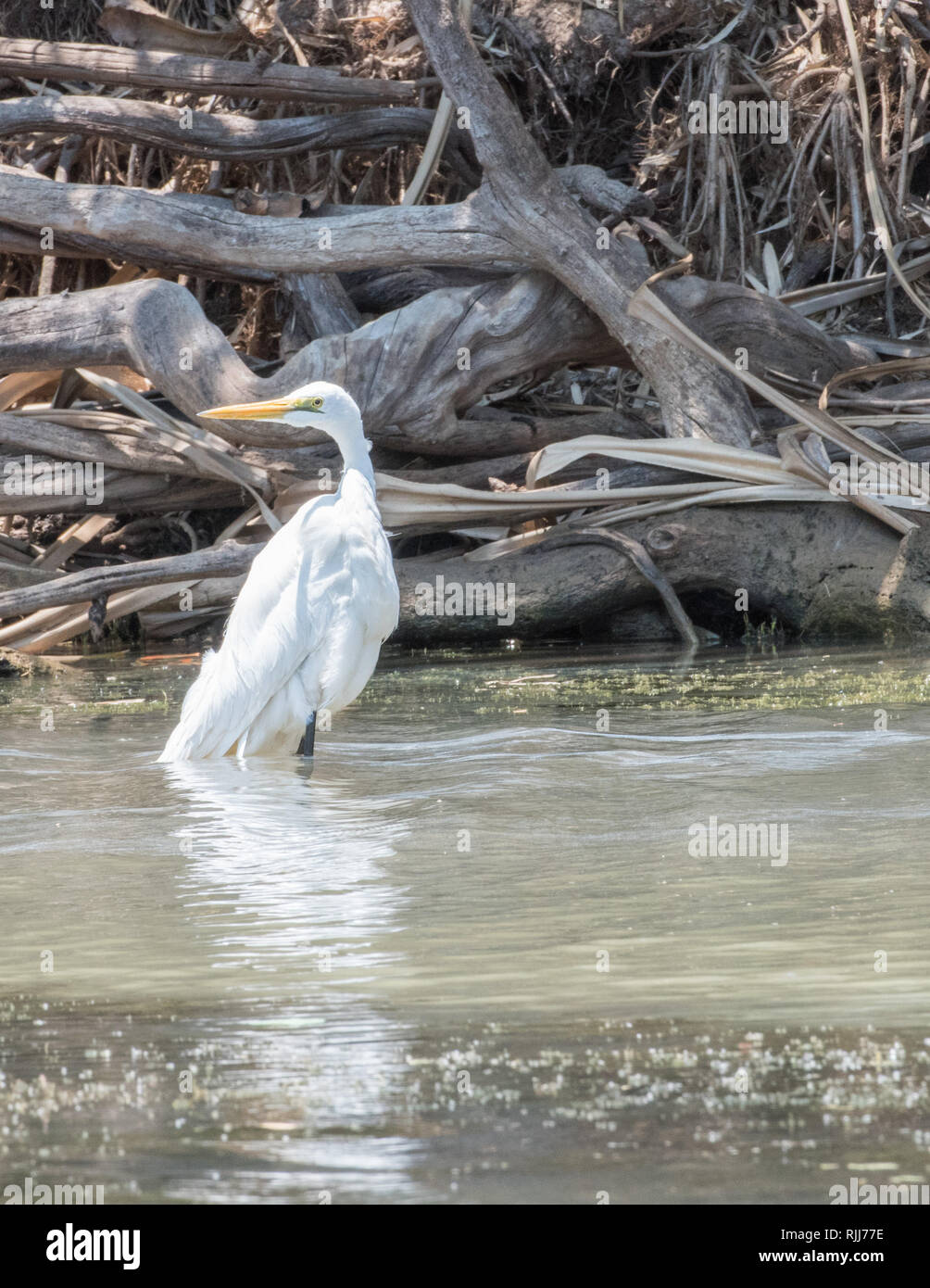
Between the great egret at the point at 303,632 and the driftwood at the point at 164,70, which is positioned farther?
the driftwood at the point at 164,70

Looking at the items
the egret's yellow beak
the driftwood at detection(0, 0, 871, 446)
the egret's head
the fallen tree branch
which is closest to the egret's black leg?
the egret's head

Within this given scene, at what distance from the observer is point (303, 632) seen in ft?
20.7

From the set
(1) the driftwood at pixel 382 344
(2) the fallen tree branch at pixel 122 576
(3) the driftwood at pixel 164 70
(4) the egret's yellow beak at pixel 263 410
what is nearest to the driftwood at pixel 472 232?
(1) the driftwood at pixel 382 344

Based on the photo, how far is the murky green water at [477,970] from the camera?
6.92ft

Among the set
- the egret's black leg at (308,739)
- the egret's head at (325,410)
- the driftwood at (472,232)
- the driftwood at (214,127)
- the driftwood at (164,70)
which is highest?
the driftwood at (164,70)

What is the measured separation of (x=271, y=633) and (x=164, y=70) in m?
5.18

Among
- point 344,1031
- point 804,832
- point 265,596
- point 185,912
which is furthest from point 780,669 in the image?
point 344,1031

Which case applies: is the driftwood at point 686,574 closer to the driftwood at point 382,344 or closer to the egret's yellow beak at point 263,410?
the driftwood at point 382,344

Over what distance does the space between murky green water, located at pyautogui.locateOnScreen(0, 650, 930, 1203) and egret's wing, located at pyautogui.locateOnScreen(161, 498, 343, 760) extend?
381 mm

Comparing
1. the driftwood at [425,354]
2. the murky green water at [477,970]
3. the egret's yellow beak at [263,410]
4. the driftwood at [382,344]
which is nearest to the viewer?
the murky green water at [477,970]

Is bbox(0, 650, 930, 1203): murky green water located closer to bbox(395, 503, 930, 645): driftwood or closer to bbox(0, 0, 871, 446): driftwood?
bbox(395, 503, 930, 645): driftwood

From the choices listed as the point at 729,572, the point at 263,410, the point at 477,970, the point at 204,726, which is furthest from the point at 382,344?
the point at 477,970

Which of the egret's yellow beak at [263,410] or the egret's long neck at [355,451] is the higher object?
the egret's yellow beak at [263,410]

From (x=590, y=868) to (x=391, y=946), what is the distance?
827mm
